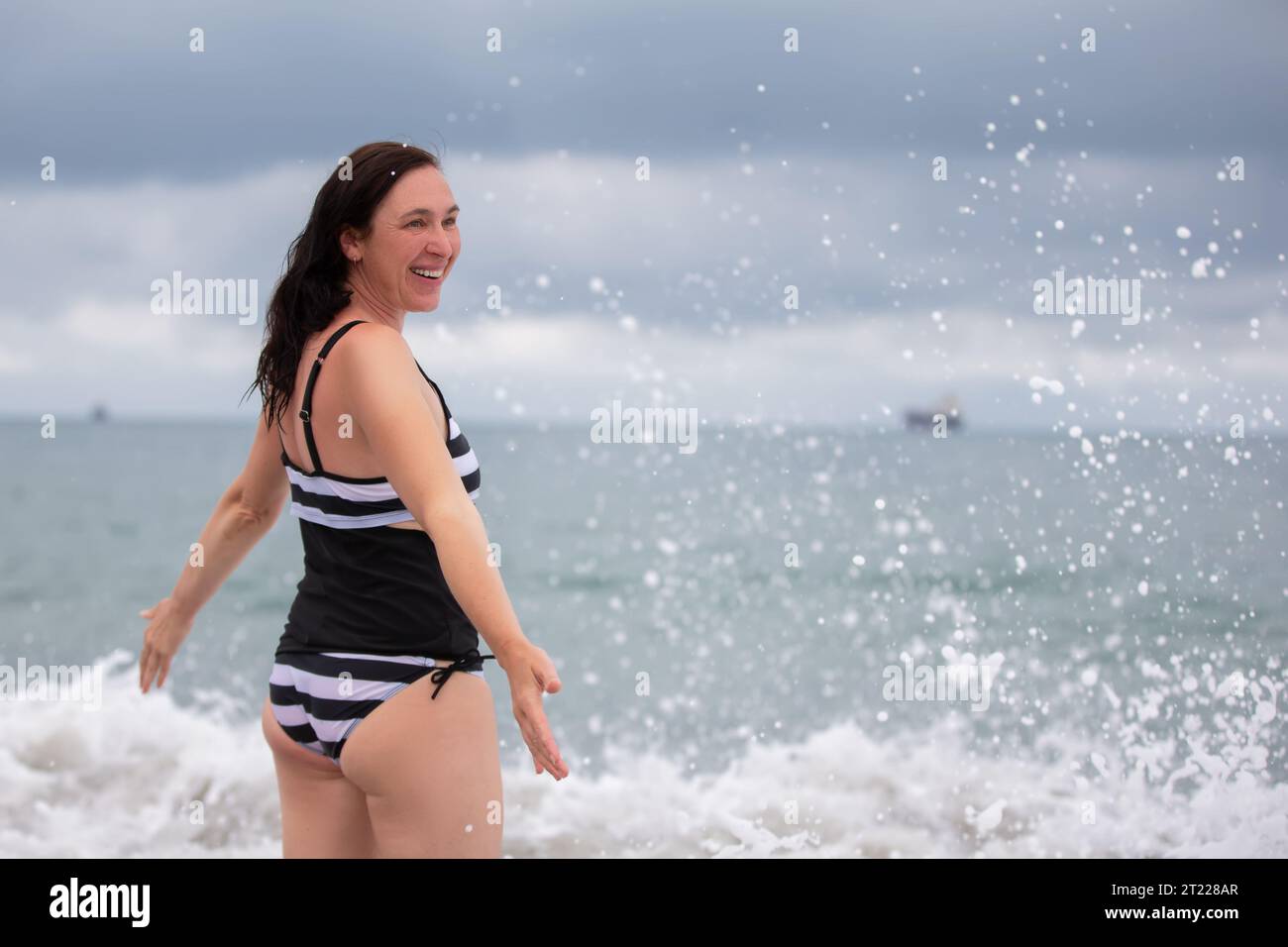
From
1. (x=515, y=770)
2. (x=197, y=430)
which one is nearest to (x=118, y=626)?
(x=515, y=770)

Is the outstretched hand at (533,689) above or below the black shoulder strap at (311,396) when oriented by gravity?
below

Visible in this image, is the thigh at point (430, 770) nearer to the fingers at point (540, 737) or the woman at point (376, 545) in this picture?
the woman at point (376, 545)

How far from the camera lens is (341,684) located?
8.10ft

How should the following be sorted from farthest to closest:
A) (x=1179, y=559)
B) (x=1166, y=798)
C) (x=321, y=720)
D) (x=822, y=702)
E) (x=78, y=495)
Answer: (x=78, y=495) < (x=1179, y=559) < (x=822, y=702) < (x=1166, y=798) < (x=321, y=720)

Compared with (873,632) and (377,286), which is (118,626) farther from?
(377,286)

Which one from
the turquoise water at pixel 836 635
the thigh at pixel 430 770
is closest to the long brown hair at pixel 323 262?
the thigh at pixel 430 770

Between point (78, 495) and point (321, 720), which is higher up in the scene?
point (321, 720)

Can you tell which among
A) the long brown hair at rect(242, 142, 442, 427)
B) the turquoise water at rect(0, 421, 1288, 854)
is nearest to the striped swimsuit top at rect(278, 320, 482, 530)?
the long brown hair at rect(242, 142, 442, 427)

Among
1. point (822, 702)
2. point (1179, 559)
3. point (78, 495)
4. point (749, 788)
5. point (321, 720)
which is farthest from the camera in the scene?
point (78, 495)

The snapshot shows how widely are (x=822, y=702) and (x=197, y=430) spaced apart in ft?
273

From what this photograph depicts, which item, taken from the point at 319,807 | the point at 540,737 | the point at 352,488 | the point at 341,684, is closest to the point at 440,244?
the point at 352,488

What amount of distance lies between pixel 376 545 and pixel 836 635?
12.9 m

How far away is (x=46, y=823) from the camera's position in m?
6.95

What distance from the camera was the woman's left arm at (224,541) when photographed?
2.86 meters
